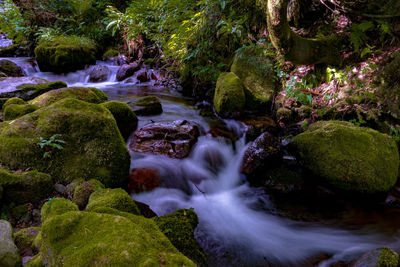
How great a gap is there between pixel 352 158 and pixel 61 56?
11.6 m

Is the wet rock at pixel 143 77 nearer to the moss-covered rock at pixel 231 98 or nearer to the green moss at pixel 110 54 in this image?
the green moss at pixel 110 54

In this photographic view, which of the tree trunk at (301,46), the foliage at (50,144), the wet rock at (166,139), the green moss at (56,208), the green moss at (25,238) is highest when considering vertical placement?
the tree trunk at (301,46)

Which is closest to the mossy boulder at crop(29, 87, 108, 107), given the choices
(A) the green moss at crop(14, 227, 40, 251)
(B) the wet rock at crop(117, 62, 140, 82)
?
(A) the green moss at crop(14, 227, 40, 251)

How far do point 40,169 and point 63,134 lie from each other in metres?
0.55

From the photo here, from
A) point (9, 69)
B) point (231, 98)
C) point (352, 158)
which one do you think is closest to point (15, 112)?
point (231, 98)

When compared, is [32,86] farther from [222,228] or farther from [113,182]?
[222,228]

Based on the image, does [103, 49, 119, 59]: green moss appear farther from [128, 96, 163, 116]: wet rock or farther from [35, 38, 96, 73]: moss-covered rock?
[128, 96, 163, 116]: wet rock

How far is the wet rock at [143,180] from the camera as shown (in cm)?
346

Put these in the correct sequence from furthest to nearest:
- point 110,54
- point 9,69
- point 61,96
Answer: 1. point 110,54
2. point 9,69
3. point 61,96

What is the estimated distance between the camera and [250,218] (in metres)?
3.49

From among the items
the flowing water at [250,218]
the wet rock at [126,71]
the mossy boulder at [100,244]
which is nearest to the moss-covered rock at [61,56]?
the wet rock at [126,71]

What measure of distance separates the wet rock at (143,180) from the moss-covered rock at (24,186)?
1130 mm

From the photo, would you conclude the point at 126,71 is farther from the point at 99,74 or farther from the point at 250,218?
the point at 250,218

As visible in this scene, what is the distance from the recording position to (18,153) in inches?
110
